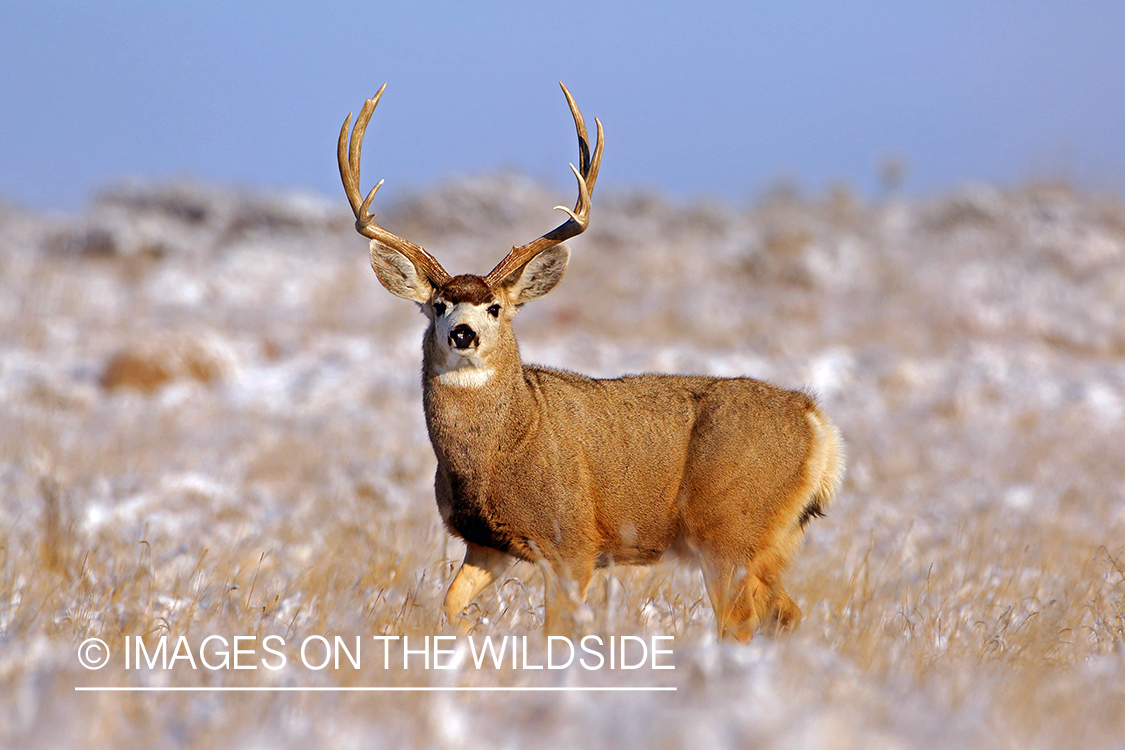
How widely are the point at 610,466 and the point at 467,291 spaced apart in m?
1.05

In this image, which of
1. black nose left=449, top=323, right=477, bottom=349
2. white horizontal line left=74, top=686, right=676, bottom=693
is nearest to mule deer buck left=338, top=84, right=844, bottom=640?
black nose left=449, top=323, right=477, bottom=349

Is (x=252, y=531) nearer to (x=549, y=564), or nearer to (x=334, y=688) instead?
(x=549, y=564)

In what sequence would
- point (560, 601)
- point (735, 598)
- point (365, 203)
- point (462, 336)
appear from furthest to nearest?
1. point (365, 203)
2. point (462, 336)
3. point (735, 598)
4. point (560, 601)

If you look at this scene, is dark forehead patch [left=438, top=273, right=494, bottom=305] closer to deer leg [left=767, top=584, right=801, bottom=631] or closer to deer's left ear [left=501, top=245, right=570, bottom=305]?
deer's left ear [left=501, top=245, right=570, bottom=305]

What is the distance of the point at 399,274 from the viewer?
5469mm

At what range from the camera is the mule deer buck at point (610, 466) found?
482 centimetres

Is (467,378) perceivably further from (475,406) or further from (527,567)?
(527,567)

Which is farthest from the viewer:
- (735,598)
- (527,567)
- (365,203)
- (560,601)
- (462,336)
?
(527,567)

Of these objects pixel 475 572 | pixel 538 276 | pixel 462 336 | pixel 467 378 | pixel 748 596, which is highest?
pixel 538 276

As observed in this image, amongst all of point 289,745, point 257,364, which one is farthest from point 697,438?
point 257,364

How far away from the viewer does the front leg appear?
482 cm

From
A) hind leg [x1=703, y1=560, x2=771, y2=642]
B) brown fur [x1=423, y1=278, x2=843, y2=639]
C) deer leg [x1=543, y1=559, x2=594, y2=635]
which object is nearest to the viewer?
deer leg [x1=543, y1=559, x2=594, y2=635]

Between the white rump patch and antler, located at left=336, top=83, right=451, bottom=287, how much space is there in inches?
20.3

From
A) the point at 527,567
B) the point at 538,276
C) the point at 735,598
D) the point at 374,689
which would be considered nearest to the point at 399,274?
the point at 538,276
